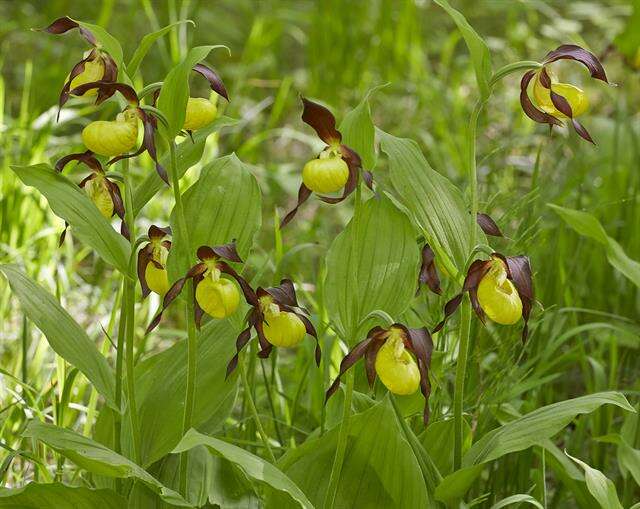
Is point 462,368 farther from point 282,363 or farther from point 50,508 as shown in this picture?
point 282,363

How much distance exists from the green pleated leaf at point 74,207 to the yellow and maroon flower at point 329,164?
0.27 metres

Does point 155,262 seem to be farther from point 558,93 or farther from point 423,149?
point 423,149

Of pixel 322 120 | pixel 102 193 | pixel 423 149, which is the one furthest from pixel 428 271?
pixel 423 149

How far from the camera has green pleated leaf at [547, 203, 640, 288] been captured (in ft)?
4.77

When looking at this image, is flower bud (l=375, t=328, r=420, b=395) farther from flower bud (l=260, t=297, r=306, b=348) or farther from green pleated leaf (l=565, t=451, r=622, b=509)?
green pleated leaf (l=565, t=451, r=622, b=509)

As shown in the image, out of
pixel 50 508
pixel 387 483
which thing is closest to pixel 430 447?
pixel 387 483

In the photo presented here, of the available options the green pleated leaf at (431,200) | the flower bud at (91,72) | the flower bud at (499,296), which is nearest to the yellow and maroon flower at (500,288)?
the flower bud at (499,296)

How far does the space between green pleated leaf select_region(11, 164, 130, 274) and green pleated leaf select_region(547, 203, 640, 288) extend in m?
0.69

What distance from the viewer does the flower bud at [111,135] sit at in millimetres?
1004

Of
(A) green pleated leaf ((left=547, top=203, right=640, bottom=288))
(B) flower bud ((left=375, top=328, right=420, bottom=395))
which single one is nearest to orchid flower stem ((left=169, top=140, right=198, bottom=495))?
(B) flower bud ((left=375, top=328, right=420, bottom=395))

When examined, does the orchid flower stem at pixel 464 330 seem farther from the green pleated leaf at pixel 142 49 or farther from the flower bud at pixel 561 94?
the green pleated leaf at pixel 142 49

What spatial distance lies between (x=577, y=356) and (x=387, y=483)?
Result: 0.79 m

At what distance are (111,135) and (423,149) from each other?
243 centimetres

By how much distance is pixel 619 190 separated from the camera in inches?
98.5
